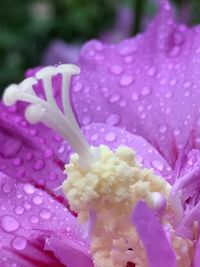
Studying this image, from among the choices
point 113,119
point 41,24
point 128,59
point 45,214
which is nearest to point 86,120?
point 113,119

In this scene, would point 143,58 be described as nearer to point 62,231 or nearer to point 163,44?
point 163,44

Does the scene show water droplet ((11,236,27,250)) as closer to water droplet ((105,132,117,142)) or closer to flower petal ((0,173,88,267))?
flower petal ((0,173,88,267))

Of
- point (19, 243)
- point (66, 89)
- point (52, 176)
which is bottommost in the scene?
point (19, 243)

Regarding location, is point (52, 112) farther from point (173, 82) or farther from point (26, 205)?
point (173, 82)

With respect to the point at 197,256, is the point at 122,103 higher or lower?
higher

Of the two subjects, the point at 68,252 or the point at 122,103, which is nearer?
the point at 68,252

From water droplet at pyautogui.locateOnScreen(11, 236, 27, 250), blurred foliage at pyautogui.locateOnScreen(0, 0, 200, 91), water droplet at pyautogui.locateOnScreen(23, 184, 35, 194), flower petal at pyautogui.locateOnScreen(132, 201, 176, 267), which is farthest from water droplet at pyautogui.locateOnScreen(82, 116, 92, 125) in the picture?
blurred foliage at pyautogui.locateOnScreen(0, 0, 200, 91)

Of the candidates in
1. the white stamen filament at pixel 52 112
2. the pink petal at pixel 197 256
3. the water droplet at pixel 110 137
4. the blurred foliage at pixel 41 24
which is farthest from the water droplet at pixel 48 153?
the blurred foliage at pixel 41 24
